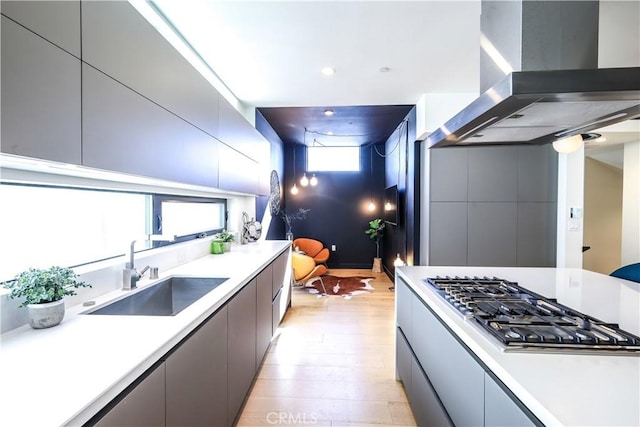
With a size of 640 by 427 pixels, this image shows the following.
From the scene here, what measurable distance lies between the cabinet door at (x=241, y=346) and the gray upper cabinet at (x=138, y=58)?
1207 mm

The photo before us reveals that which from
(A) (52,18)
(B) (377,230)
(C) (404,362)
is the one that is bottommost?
(C) (404,362)

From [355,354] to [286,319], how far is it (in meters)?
1.15

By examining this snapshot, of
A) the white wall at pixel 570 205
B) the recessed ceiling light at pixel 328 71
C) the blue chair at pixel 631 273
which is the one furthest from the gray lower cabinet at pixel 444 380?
the white wall at pixel 570 205

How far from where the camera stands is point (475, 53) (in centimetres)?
252

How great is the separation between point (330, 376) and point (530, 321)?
175 centimetres

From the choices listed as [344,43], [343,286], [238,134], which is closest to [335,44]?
[344,43]

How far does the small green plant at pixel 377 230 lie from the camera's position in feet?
21.0

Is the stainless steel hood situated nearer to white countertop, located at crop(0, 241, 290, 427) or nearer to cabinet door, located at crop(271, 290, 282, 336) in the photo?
white countertop, located at crop(0, 241, 290, 427)

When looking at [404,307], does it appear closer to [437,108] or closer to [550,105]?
[550,105]

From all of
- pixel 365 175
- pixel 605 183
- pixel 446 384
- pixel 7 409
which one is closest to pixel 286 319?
pixel 446 384

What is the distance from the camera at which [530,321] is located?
1.10 metres

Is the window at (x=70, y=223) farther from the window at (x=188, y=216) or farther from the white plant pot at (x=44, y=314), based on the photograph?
the white plant pot at (x=44, y=314)

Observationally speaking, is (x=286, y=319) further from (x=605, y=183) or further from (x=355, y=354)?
Answer: (x=605, y=183)

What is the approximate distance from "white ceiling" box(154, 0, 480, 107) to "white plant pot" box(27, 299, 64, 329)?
6.35ft
